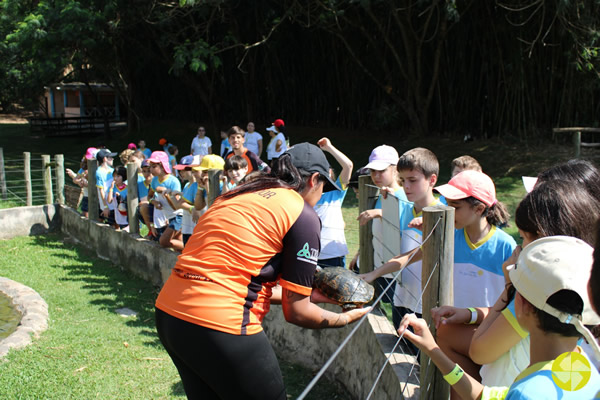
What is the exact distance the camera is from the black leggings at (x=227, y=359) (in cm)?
229

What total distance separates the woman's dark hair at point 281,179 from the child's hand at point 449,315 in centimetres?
80

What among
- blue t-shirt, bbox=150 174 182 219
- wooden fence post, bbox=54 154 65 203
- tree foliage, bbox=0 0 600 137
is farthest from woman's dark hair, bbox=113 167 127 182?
tree foliage, bbox=0 0 600 137

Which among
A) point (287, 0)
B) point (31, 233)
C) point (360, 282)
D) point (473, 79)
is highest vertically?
point (287, 0)

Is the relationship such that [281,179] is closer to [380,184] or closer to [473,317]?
[473,317]

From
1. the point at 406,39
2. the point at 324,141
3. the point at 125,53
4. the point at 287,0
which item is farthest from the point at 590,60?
the point at 125,53

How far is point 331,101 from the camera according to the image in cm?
1897

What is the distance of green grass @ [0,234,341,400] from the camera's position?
14.7 feet

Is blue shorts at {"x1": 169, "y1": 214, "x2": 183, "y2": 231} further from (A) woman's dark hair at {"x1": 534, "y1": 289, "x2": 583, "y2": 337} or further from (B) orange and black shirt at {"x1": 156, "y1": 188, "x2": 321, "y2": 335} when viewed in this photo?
(A) woman's dark hair at {"x1": 534, "y1": 289, "x2": 583, "y2": 337}

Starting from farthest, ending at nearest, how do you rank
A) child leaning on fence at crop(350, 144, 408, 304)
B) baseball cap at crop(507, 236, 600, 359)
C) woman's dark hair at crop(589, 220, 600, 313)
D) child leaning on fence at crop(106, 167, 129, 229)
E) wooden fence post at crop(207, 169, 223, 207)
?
1. child leaning on fence at crop(106, 167, 129, 229)
2. wooden fence post at crop(207, 169, 223, 207)
3. child leaning on fence at crop(350, 144, 408, 304)
4. baseball cap at crop(507, 236, 600, 359)
5. woman's dark hair at crop(589, 220, 600, 313)

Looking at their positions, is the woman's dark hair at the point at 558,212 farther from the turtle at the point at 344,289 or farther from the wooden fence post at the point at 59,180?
the wooden fence post at the point at 59,180

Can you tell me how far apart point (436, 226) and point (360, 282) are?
46 cm

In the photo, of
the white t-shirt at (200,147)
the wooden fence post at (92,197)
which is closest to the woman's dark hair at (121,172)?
the wooden fence post at (92,197)

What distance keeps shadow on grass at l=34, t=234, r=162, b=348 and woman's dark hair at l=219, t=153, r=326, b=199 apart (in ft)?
11.0

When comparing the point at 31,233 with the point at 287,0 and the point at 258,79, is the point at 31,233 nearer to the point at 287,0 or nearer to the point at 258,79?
the point at 287,0
